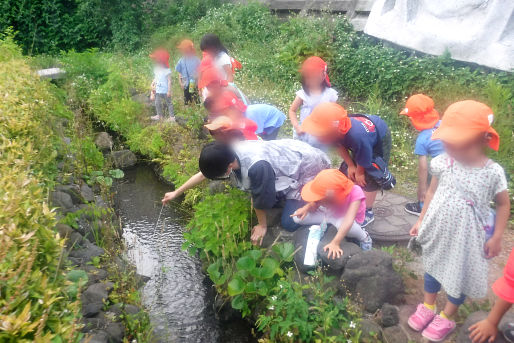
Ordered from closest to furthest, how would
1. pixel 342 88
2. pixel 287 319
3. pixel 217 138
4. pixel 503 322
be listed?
pixel 503 322
pixel 287 319
pixel 217 138
pixel 342 88

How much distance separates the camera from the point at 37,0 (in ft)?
46.7

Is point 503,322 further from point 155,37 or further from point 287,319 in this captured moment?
point 155,37

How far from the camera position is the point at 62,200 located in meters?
4.27

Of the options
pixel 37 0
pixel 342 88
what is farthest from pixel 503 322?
pixel 37 0

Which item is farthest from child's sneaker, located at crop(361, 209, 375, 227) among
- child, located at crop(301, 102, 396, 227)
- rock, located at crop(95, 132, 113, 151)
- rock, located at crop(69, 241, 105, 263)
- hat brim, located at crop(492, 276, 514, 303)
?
rock, located at crop(95, 132, 113, 151)

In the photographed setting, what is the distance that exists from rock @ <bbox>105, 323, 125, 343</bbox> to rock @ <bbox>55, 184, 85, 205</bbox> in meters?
1.98

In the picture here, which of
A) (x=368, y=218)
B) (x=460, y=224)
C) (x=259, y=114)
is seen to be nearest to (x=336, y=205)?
(x=368, y=218)

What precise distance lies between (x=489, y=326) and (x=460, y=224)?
24.8 inches

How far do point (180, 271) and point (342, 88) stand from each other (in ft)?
16.3

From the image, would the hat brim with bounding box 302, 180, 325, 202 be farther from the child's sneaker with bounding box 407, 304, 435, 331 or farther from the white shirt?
the white shirt

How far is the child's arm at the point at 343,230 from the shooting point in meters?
3.25

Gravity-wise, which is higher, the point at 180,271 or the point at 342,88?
the point at 342,88

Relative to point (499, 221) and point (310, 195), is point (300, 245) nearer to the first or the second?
point (310, 195)

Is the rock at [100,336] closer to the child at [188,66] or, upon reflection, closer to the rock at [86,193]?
the rock at [86,193]
